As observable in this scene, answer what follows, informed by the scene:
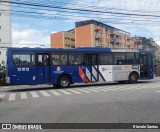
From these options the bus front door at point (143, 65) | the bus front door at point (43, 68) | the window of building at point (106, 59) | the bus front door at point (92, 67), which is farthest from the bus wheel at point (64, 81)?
the bus front door at point (143, 65)

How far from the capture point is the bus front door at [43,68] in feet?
70.2

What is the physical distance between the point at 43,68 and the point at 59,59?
150 cm

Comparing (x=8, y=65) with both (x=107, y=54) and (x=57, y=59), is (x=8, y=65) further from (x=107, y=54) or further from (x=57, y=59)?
(x=107, y=54)

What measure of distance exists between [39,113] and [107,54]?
49.1 ft

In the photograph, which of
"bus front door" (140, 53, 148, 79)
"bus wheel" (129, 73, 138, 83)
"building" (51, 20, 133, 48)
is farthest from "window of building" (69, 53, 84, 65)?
"building" (51, 20, 133, 48)

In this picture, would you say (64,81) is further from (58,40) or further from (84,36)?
(58,40)

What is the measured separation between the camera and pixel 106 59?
24.4 metres

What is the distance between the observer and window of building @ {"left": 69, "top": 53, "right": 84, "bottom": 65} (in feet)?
74.9

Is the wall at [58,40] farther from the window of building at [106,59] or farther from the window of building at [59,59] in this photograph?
the window of building at [59,59]

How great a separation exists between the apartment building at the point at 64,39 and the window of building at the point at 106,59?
72315 millimetres

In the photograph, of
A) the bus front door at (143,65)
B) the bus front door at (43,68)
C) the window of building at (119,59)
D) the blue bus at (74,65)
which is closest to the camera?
the blue bus at (74,65)

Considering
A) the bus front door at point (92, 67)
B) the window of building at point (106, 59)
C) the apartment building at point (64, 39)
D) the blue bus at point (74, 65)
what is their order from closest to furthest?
the blue bus at point (74, 65), the bus front door at point (92, 67), the window of building at point (106, 59), the apartment building at point (64, 39)

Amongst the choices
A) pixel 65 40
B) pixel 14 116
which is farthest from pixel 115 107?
pixel 65 40

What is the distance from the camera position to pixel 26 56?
21000 millimetres
